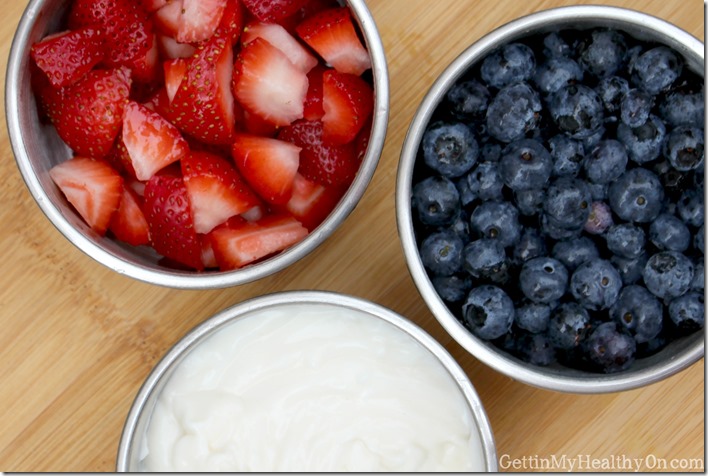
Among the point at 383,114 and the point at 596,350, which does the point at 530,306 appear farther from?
the point at 383,114

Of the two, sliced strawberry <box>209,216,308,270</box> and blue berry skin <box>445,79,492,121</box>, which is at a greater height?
blue berry skin <box>445,79,492,121</box>

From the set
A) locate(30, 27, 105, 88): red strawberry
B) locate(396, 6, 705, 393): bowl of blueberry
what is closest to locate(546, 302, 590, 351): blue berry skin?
locate(396, 6, 705, 393): bowl of blueberry

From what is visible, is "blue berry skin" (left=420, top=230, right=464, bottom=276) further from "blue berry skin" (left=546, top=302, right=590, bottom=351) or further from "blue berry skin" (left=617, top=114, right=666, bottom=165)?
"blue berry skin" (left=617, top=114, right=666, bottom=165)

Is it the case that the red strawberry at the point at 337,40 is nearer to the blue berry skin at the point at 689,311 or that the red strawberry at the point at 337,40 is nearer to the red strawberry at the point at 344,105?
the red strawberry at the point at 344,105

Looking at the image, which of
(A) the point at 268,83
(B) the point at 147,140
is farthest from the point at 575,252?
(B) the point at 147,140

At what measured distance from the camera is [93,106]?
43.3 inches

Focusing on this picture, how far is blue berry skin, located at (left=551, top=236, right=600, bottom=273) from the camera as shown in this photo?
100cm

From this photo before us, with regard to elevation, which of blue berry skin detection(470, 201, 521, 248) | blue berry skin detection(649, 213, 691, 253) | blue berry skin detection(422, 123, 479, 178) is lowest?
blue berry skin detection(649, 213, 691, 253)

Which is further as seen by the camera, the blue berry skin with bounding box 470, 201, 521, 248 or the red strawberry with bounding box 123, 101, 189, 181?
the red strawberry with bounding box 123, 101, 189, 181

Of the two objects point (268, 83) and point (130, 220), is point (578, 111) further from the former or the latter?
point (130, 220)

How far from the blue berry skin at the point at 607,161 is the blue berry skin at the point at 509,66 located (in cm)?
13

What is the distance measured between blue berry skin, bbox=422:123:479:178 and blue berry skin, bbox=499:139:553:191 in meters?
0.05

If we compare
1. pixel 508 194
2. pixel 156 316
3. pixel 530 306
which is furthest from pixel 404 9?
pixel 156 316

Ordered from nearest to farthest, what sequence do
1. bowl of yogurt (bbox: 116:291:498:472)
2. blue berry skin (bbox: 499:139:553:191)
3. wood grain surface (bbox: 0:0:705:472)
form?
blue berry skin (bbox: 499:139:553:191) → bowl of yogurt (bbox: 116:291:498:472) → wood grain surface (bbox: 0:0:705:472)
